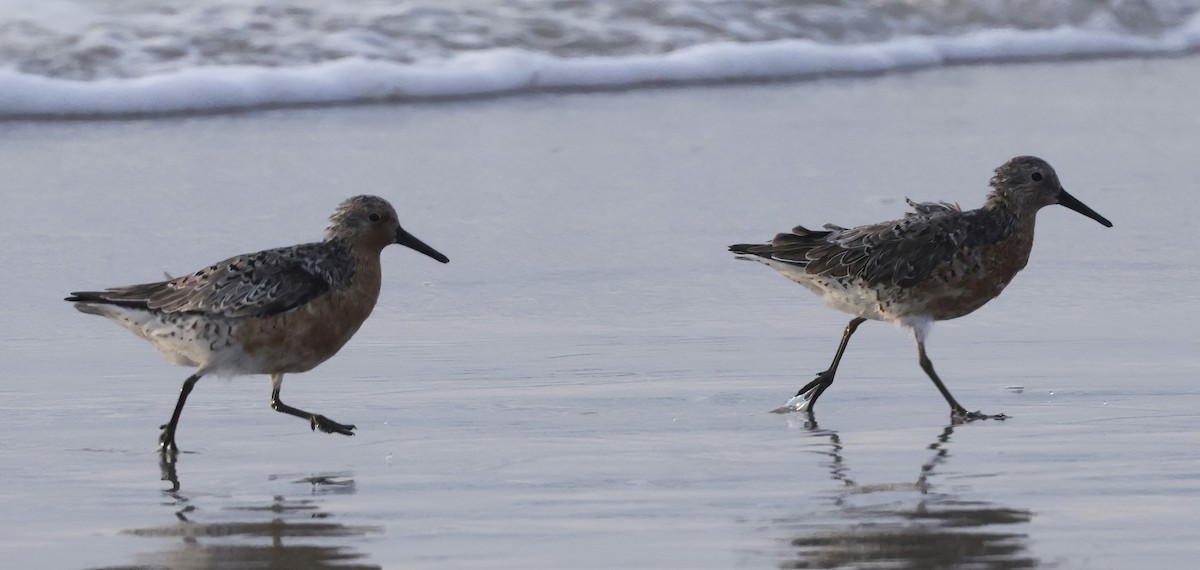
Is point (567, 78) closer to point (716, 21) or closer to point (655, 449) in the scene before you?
point (716, 21)

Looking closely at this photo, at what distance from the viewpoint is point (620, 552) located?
4.80 metres

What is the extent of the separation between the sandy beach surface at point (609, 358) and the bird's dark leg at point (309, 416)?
0.05 m

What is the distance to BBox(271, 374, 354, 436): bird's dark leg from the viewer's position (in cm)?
618

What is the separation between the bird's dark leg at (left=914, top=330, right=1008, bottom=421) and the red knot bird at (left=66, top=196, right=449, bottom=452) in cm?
195

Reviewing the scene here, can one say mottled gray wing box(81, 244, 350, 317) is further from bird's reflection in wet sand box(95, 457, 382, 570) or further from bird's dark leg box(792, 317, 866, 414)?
bird's dark leg box(792, 317, 866, 414)

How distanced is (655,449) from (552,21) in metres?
8.68

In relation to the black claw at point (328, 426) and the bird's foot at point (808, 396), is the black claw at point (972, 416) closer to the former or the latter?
the bird's foot at point (808, 396)

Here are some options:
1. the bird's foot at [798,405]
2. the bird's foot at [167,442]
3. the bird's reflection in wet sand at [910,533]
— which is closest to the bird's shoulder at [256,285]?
the bird's foot at [167,442]

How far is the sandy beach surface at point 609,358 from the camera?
507 cm

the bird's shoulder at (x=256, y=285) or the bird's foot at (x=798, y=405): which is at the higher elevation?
the bird's shoulder at (x=256, y=285)

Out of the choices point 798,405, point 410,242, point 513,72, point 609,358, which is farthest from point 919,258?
point 513,72

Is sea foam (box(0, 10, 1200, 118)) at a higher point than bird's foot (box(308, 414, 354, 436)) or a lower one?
higher

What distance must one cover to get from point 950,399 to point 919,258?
0.79 metres

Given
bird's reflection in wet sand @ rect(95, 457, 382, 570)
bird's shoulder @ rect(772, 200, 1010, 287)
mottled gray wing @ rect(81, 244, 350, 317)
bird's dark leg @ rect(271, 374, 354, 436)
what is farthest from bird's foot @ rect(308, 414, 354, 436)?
bird's shoulder @ rect(772, 200, 1010, 287)
